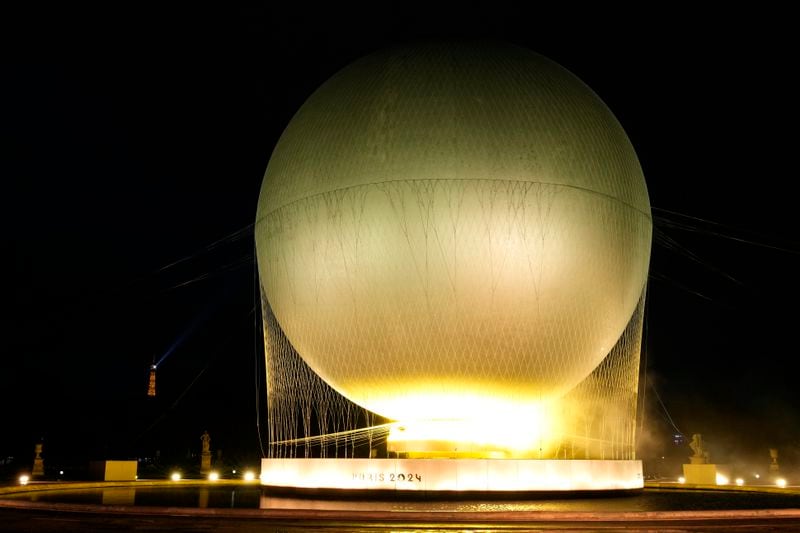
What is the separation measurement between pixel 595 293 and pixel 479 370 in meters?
3.59

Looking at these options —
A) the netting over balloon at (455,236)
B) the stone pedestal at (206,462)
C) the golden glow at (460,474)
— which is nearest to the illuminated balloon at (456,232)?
the netting over balloon at (455,236)

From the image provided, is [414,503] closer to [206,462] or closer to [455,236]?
[455,236]

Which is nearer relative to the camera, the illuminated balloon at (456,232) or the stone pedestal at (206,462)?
the illuminated balloon at (456,232)

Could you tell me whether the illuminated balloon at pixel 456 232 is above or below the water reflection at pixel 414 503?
above

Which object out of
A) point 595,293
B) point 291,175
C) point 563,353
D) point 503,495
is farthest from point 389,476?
point 291,175

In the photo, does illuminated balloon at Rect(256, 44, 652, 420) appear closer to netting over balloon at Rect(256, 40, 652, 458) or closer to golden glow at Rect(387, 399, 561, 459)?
netting over balloon at Rect(256, 40, 652, 458)

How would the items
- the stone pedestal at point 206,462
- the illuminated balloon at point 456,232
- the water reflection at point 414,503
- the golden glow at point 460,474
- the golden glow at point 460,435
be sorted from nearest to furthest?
the water reflection at point 414,503, the golden glow at point 460,474, the illuminated balloon at point 456,232, the golden glow at point 460,435, the stone pedestal at point 206,462

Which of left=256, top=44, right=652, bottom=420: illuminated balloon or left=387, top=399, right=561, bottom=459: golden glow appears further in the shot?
Answer: left=387, top=399, right=561, bottom=459: golden glow

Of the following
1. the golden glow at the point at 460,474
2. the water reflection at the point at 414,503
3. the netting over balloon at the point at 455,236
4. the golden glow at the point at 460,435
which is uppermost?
the netting over balloon at the point at 455,236

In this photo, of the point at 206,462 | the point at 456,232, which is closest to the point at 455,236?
the point at 456,232

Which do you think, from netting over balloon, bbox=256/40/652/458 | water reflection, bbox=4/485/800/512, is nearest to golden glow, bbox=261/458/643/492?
water reflection, bbox=4/485/800/512

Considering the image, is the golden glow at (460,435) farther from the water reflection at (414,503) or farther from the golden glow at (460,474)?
the water reflection at (414,503)

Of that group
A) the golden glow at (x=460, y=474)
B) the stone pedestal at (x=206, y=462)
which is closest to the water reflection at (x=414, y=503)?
the golden glow at (x=460, y=474)

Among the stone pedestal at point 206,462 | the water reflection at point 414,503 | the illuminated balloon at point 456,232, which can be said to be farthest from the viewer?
the stone pedestal at point 206,462
